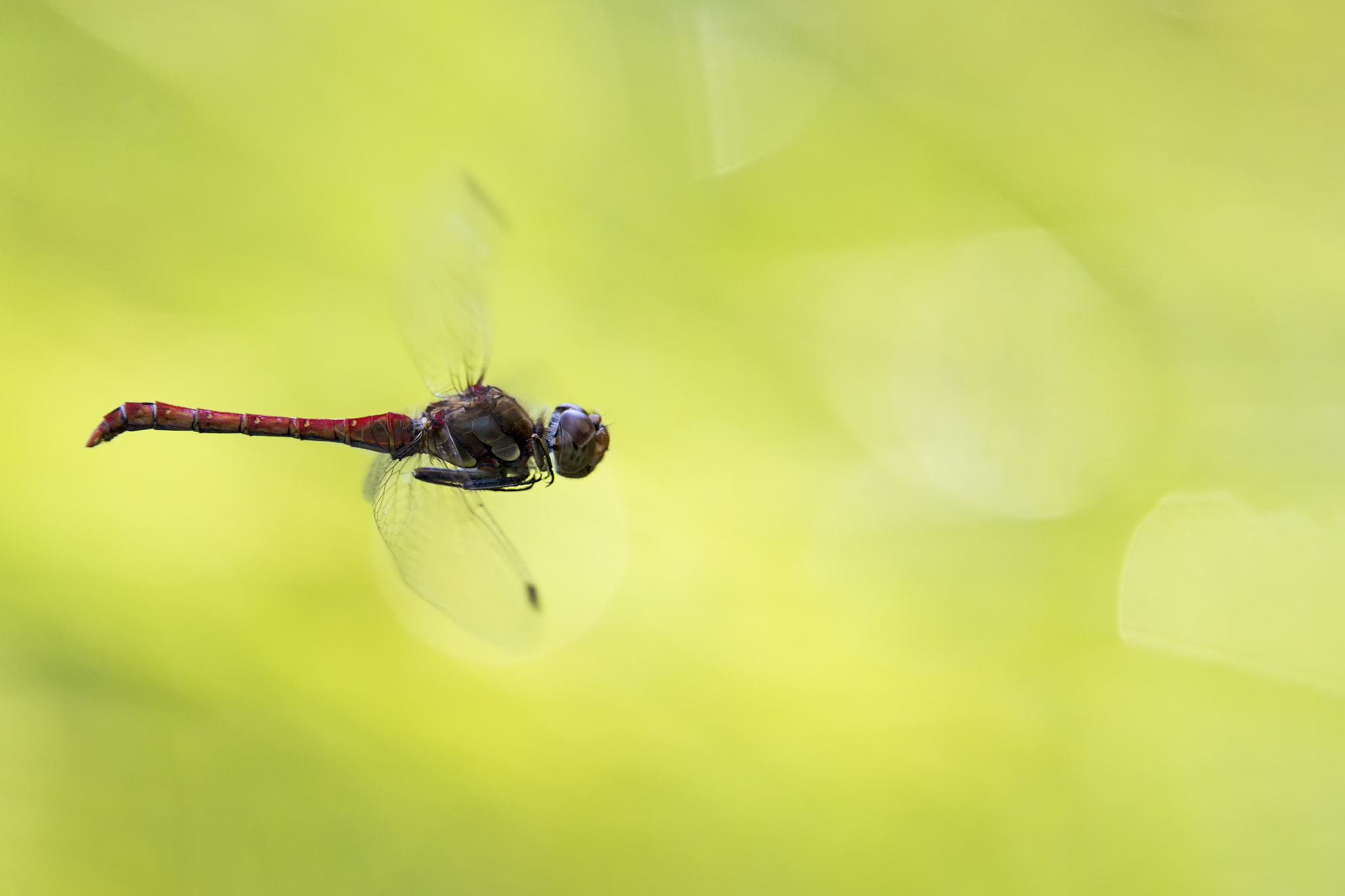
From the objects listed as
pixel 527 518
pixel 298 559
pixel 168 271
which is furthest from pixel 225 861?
pixel 168 271

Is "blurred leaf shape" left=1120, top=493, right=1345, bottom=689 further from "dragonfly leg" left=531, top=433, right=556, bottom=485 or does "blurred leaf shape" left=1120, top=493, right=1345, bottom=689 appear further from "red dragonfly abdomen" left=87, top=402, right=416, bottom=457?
"red dragonfly abdomen" left=87, top=402, right=416, bottom=457

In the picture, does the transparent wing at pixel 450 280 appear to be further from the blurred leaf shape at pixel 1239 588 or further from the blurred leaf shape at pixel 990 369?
the blurred leaf shape at pixel 1239 588

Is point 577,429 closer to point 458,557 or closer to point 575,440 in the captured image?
point 575,440

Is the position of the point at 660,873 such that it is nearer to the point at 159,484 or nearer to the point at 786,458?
the point at 786,458

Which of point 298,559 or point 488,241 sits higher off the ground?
point 488,241

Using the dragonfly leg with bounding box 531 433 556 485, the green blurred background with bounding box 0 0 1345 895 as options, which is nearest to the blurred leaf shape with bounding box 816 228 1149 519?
the green blurred background with bounding box 0 0 1345 895

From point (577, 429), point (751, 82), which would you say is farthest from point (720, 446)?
point (751, 82)
